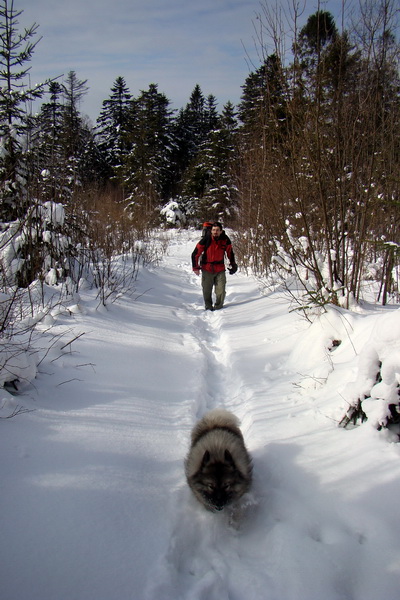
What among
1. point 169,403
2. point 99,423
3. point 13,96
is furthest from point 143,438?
point 13,96

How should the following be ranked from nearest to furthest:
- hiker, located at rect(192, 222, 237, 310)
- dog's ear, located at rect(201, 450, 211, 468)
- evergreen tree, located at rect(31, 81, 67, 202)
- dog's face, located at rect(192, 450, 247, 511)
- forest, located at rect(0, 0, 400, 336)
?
dog's face, located at rect(192, 450, 247, 511), dog's ear, located at rect(201, 450, 211, 468), forest, located at rect(0, 0, 400, 336), evergreen tree, located at rect(31, 81, 67, 202), hiker, located at rect(192, 222, 237, 310)

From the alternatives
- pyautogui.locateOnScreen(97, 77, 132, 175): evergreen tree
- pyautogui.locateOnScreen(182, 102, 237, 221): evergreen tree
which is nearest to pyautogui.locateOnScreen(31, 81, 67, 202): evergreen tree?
pyautogui.locateOnScreen(182, 102, 237, 221): evergreen tree

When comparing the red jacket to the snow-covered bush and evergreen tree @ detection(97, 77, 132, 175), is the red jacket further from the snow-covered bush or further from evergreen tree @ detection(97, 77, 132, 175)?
evergreen tree @ detection(97, 77, 132, 175)

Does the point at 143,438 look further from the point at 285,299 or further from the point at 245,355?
the point at 285,299

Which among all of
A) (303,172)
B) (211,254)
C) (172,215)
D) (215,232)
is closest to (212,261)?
(211,254)

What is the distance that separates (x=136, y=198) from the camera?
28.9 metres

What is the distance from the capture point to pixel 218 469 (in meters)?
2.45

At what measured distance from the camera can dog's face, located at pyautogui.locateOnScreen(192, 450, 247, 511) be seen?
94.0 inches

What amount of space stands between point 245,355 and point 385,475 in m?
3.20

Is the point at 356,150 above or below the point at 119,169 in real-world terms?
below

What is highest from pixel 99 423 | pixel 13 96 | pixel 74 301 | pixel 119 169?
pixel 119 169

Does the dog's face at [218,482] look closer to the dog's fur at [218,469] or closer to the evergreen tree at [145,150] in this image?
the dog's fur at [218,469]

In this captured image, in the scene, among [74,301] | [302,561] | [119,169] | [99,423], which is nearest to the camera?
[302,561]

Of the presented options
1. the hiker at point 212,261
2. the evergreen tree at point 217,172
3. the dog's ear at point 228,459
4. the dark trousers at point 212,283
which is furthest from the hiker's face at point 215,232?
the evergreen tree at point 217,172
